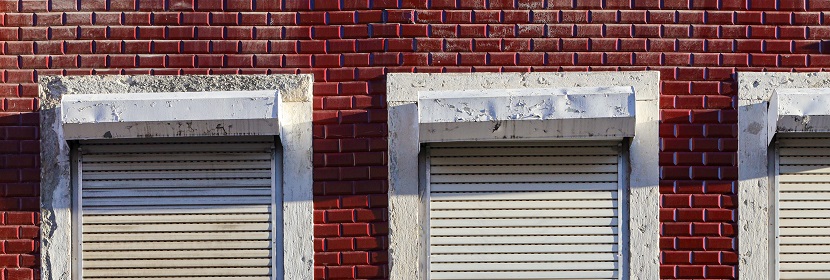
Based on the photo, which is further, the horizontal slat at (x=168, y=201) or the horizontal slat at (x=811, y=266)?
the horizontal slat at (x=168, y=201)

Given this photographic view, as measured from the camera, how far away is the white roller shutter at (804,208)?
20.0 feet

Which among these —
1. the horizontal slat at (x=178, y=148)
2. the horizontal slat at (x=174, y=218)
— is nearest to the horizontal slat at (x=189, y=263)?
the horizontal slat at (x=174, y=218)

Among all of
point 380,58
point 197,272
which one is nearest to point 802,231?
point 380,58

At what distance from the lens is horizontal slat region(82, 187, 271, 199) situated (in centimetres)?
618

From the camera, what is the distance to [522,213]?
6.14 m

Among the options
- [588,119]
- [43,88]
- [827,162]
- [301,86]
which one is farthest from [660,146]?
[43,88]

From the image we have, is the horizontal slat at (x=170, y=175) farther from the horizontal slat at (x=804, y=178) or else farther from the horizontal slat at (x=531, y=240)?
the horizontal slat at (x=804, y=178)

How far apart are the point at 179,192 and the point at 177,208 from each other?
3.8 inches

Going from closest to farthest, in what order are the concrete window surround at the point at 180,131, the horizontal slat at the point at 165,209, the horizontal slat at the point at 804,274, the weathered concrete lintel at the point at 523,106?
the weathered concrete lintel at the point at 523,106 < the concrete window surround at the point at 180,131 < the horizontal slat at the point at 804,274 < the horizontal slat at the point at 165,209

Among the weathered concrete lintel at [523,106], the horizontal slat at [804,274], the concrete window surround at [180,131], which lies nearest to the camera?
the weathered concrete lintel at [523,106]

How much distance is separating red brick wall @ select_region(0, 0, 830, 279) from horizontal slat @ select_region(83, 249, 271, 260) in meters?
0.35

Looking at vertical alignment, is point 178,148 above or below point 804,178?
above

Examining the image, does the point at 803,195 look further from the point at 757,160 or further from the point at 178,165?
the point at 178,165

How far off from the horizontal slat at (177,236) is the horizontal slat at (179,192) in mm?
229
